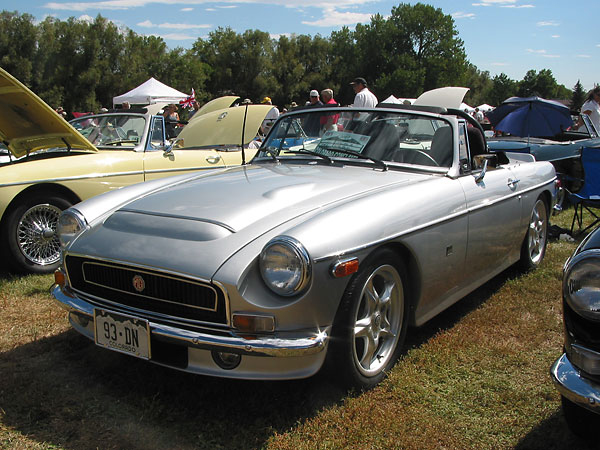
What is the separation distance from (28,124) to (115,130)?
1269 millimetres

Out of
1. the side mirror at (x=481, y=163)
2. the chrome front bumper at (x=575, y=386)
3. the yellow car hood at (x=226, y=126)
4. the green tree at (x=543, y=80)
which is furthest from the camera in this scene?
the green tree at (x=543, y=80)

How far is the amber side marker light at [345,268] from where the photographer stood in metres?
2.48

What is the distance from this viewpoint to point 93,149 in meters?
5.67

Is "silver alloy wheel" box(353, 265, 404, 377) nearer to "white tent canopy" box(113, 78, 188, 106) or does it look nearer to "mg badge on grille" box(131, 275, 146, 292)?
"mg badge on grille" box(131, 275, 146, 292)

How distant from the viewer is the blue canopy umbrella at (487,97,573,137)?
371 inches

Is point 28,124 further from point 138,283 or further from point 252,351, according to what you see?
point 252,351

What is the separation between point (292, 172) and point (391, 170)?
2.12 ft

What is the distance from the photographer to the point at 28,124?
513 centimetres

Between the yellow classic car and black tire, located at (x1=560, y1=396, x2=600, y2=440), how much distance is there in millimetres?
4021

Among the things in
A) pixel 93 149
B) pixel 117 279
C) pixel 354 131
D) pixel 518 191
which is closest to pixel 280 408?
pixel 117 279

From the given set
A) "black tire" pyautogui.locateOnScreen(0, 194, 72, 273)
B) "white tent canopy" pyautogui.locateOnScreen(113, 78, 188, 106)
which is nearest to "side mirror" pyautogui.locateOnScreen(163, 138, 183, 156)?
"black tire" pyautogui.locateOnScreen(0, 194, 72, 273)

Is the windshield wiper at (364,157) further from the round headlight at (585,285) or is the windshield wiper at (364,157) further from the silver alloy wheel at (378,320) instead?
the round headlight at (585,285)

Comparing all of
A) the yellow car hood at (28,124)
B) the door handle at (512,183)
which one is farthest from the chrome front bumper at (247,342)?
the yellow car hood at (28,124)

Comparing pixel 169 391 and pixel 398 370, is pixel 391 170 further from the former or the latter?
pixel 169 391
